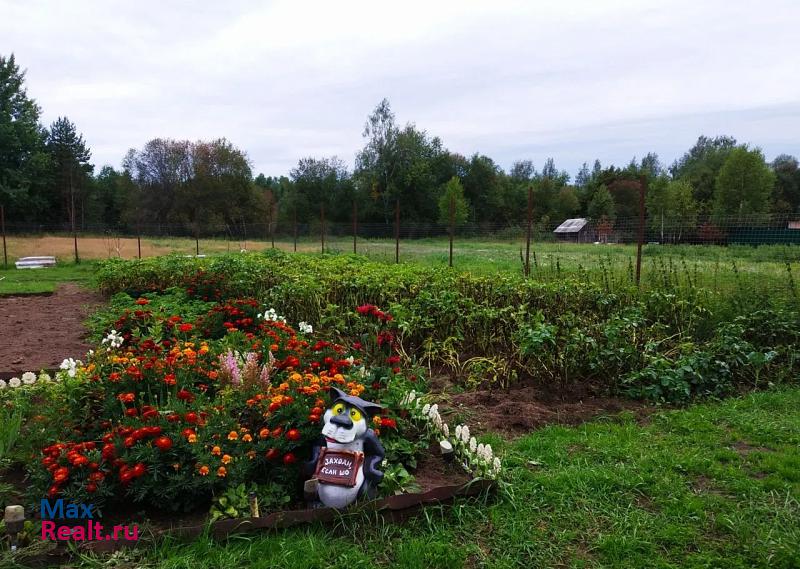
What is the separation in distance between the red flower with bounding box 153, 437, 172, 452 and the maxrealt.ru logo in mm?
310

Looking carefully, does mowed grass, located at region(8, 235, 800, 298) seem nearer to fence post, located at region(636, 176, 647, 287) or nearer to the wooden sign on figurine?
fence post, located at region(636, 176, 647, 287)

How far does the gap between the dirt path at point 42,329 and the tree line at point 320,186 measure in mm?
29492

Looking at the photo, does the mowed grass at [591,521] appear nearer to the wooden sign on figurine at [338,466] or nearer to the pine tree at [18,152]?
the wooden sign on figurine at [338,466]

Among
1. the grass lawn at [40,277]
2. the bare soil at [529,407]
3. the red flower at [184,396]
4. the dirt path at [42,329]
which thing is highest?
the red flower at [184,396]

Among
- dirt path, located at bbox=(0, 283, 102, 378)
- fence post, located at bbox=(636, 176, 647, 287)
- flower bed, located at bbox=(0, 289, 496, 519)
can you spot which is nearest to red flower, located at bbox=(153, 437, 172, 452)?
flower bed, located at bbox=(0, 289, 496, 519)

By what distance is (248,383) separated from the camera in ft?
9.77

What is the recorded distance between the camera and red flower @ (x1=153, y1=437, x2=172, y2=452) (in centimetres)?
225

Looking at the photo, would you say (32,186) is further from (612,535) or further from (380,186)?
(612,535)

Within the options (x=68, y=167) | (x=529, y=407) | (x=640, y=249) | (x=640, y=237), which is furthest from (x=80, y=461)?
(x=68, y=167)

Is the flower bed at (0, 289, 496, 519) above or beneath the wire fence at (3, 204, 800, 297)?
beneath

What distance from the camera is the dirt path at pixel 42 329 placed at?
468cm

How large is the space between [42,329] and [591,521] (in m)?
6.16

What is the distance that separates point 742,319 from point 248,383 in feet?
14.0

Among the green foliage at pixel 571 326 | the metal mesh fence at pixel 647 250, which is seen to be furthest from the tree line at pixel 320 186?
the green foliage at pixel 571 326
